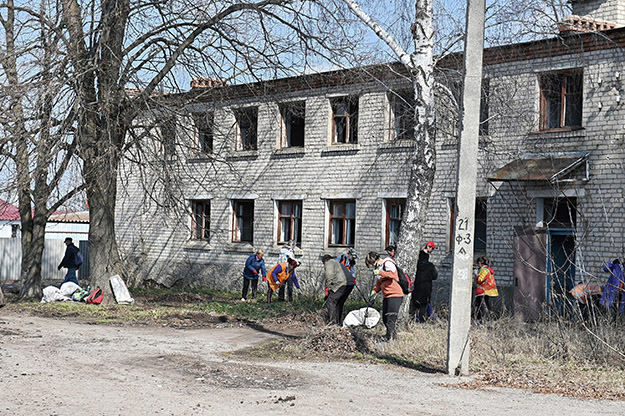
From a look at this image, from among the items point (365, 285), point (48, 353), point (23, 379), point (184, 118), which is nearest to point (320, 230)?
point (365, 285)

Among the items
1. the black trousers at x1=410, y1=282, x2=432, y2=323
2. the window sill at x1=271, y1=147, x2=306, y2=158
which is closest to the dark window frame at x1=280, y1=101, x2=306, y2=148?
the window sill at x1=271, y1=147, x2=306, y2=158

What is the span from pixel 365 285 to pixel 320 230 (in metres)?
2.68

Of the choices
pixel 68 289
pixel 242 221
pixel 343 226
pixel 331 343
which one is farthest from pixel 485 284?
pixel 242 221

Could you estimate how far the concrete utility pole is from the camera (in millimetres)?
10203

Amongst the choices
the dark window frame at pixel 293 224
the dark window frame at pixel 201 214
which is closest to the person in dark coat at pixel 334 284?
the dark window frame at pixel 293 224

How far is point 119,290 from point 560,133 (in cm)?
1151

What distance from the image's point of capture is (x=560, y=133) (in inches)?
752

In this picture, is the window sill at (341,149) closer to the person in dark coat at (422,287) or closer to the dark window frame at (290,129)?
the dark window frame at (290,129)

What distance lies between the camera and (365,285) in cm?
2283

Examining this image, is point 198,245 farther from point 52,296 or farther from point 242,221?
point 52,296

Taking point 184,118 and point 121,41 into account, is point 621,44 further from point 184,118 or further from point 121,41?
point 121,41

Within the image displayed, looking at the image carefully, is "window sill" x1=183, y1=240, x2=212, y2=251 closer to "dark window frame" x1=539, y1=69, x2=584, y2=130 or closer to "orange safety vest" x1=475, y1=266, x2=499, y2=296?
"orange safety vest" x1=475, y1=266, x2=499, y2=296

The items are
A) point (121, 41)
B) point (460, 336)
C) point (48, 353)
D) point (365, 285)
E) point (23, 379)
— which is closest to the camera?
point (23, 379)

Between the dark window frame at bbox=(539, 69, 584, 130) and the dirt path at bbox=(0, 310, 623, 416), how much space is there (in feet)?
34.6
